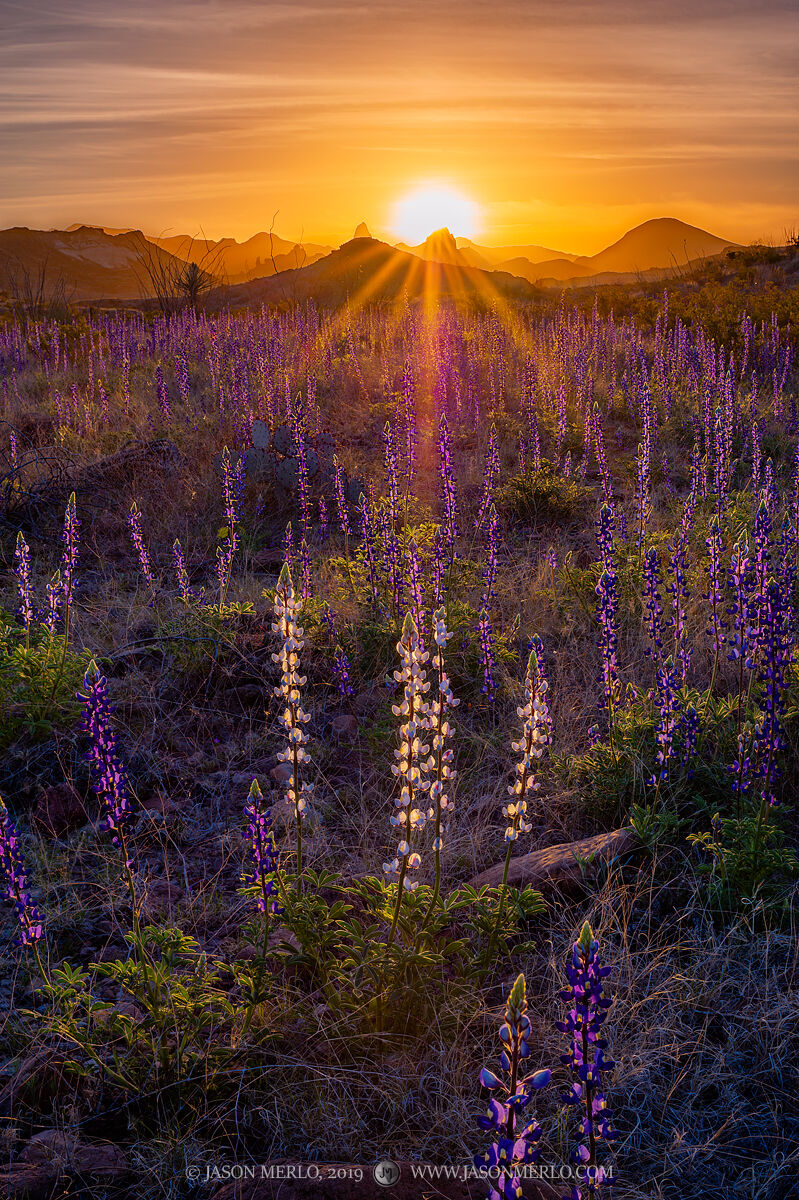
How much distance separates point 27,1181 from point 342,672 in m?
3.06

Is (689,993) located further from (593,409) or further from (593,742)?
(593,409)

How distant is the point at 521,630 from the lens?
18.1ft

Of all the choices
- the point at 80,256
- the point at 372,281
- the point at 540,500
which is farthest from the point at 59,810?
the point at 80,256

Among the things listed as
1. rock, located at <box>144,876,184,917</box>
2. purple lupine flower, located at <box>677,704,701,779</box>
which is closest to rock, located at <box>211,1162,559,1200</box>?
rock, located at <box>144,876,184,917</box>

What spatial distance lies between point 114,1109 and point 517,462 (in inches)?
332

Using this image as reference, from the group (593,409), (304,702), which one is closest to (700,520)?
(593,409)

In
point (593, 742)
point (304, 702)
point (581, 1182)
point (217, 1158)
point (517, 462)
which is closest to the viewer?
point (581, 1182)

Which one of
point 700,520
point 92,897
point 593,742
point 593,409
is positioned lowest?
point 92,897

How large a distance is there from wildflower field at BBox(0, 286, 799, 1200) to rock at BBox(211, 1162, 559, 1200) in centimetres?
1

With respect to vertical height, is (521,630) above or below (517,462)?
below

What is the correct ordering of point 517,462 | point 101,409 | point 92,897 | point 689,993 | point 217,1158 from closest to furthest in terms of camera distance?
point 217,1158
point 689,993
point 92,897
point 517,462
point 101,409

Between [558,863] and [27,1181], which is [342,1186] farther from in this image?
[558,863]

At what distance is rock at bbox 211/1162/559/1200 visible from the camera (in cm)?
179

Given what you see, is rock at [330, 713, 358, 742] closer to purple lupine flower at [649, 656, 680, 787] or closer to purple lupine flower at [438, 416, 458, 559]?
purple lupine flower at [438, 416, 458, 559]
